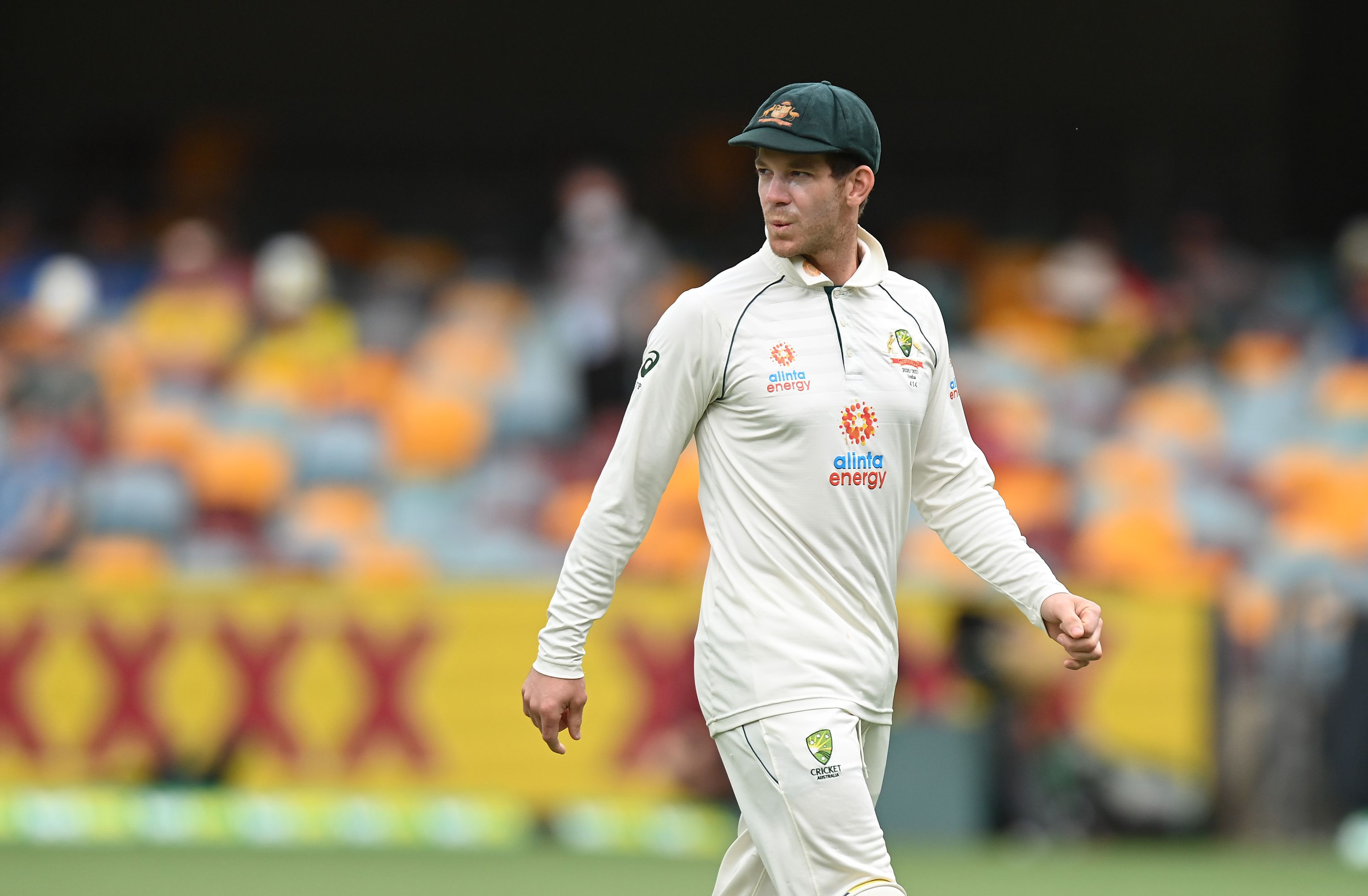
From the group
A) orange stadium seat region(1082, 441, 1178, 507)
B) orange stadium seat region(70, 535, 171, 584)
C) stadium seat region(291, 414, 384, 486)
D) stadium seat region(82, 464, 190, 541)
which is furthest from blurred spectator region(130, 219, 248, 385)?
orange stadium seat region(1082, 441, 1178, 507)

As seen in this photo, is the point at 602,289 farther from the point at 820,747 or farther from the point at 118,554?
the point at 820,747

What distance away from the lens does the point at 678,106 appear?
1565cm

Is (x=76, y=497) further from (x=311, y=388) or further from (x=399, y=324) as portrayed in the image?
(x=399, y=324)

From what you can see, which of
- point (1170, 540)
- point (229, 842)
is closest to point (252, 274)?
point (229, 842)

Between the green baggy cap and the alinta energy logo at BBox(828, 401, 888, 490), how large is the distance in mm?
543

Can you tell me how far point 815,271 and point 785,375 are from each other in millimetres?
278

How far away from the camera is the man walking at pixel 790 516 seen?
4117 millimetres

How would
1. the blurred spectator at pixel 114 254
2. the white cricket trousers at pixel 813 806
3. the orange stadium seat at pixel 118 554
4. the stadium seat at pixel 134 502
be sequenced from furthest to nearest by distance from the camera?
the blurred spectator at pixel 114 254 → the stadium seat at pixel 134 502 → the orange stadium seat at pixel 118 554 → the white cricket trousers at pixel 813 806

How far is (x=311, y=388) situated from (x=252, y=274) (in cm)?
140

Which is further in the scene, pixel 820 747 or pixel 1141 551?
pixel 1141 551

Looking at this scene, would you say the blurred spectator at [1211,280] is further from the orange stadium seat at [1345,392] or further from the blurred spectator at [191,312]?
the blurred spectator at [191,312]

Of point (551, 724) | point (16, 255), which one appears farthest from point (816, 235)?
point (16, 255)

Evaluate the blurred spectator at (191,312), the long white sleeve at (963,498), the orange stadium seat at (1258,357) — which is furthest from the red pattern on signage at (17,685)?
the orange stadium seat at (1258,357)

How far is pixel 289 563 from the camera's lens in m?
12.0
